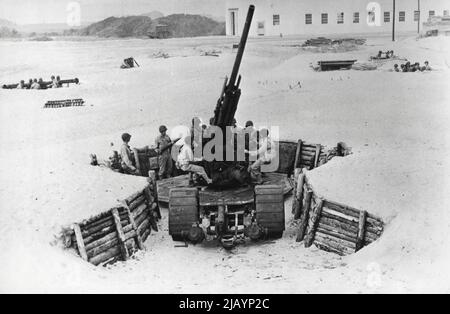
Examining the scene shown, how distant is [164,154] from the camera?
1549 cm

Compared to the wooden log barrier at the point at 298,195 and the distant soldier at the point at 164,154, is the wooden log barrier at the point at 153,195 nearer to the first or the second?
the distant soldier at the point at 164,154

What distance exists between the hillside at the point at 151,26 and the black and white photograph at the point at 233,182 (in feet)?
57.1

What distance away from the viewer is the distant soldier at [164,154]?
15289 millimetres

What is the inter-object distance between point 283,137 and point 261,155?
4.23m

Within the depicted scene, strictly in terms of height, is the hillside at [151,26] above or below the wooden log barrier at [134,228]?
above

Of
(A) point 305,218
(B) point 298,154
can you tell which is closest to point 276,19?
(B) point 298,154

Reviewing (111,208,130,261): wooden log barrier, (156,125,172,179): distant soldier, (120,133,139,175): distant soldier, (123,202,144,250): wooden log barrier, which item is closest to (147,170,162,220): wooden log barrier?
(120,133,139,175): distant soldier

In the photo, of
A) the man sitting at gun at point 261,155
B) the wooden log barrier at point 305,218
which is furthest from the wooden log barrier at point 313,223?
the man sitting at gun at point 261,155

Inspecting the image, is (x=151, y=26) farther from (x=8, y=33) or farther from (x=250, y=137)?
(x=250, y=137)

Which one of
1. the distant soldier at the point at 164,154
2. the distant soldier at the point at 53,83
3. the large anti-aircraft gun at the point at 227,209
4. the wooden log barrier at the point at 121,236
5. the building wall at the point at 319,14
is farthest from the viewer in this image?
the building wall at the point at 319,14

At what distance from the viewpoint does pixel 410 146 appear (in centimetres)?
1523

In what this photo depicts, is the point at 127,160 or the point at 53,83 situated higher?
the point at 53,83

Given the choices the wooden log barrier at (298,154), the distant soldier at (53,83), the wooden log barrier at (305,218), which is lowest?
the wooden log barrier at (305,218)

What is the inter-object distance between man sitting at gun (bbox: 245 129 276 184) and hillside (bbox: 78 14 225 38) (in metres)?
35.9
